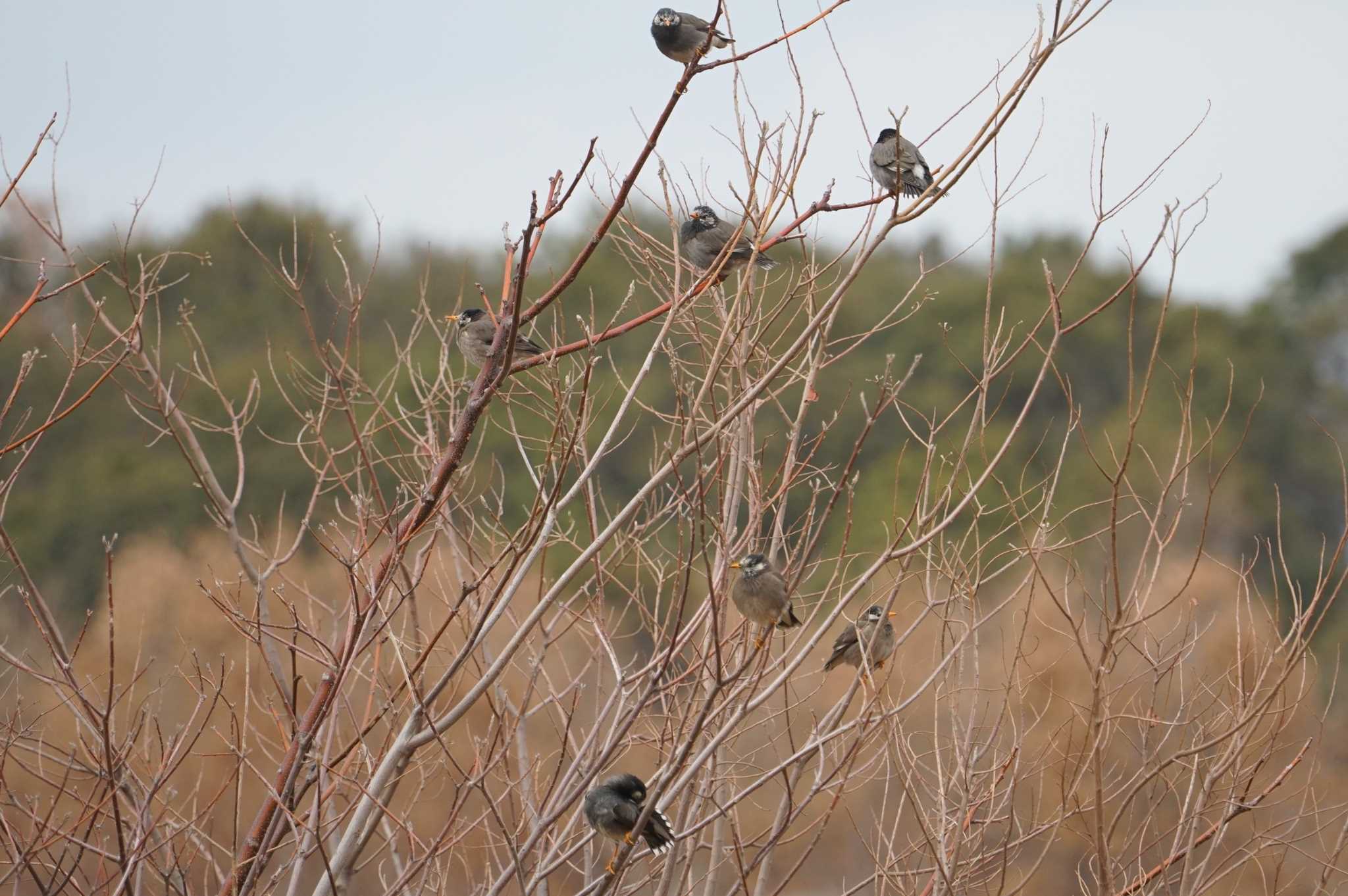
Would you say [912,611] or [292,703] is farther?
[912,611]

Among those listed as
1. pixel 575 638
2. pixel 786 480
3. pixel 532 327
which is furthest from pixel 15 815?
pixel 575 638

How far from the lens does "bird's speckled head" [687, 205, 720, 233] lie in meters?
6.23

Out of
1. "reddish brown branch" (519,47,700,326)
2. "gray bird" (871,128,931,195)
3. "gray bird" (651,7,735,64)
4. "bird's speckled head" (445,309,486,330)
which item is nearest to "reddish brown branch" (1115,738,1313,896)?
"reddish brown branch" (519,47,700,326)

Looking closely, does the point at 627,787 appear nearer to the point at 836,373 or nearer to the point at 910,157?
the point at 910,157

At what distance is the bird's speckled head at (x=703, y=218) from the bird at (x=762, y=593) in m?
1.47

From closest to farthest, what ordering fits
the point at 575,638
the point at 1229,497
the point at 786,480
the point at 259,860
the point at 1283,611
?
the point at 259,860 → the point at 786,480 → the point at 575,638 → the point at 1283,611 → the point at 1229,497

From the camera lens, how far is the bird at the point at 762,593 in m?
4.84

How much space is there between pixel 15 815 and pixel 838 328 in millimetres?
21030

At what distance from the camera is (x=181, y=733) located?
3.80m

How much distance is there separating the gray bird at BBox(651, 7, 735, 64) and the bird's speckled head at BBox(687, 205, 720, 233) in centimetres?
76

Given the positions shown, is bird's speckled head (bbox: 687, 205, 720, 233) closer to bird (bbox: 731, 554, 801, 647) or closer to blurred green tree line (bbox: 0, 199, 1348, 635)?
bird (bbox: 731, 554, 801, 647)

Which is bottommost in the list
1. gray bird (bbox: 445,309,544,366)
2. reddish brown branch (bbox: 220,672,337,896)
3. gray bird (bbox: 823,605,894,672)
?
reddish brown branch (bbox: 220,672,337,896)

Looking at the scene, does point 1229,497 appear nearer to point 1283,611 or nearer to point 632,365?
point 1283,611

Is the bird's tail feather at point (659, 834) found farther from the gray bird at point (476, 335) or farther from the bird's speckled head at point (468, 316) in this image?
the gray bird at point (476, 335)
